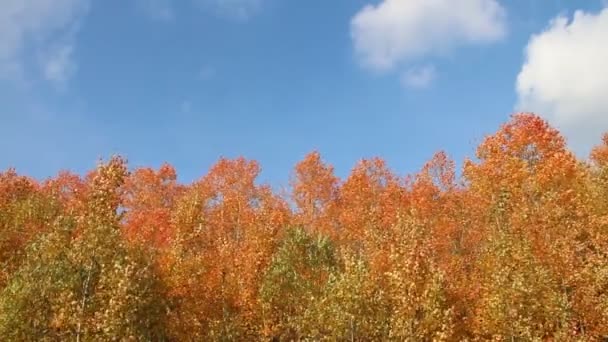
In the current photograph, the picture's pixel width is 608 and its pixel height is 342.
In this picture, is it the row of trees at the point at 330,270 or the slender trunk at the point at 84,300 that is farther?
the row of trees at the point at 330,270

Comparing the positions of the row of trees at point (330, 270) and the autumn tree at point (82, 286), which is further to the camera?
the row of trees at point (330, 270)

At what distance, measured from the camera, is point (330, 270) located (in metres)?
53.0

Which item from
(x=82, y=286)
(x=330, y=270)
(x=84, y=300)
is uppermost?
(x=330, y=270)

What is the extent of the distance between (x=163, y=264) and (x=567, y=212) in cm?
3954

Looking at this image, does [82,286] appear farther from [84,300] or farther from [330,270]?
[330,270]

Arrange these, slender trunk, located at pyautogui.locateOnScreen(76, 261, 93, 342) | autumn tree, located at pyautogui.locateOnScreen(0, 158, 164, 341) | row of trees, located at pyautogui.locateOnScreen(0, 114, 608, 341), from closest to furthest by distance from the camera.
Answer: slender trunk, located at pyautogui.locateOnScreen(76, 261, 93, 342) → autumn tree, located at pyautogui.locateOnScreen(0, 158, 164, 341) → row of trees, located at pyautogui.locateOnScreen(0, 114, 608, 341)

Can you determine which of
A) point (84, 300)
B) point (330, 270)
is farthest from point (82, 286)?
point (330, 270)

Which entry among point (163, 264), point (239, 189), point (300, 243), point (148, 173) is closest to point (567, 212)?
point (300, 243)

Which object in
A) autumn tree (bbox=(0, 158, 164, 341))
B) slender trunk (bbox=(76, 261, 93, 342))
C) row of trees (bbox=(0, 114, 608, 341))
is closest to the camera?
slender trunk (bbox=(76, 261, 93, 342))

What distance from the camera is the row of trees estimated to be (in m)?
40.1

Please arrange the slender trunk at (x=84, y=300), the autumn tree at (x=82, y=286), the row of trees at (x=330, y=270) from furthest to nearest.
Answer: the row of trees at (x=330, y=270)
the autumn tree at (x=82, y=286)
the slender trunk at (x=84, y=300)

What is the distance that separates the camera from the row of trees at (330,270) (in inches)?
1580

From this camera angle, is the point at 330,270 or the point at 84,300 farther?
the point at 330,270

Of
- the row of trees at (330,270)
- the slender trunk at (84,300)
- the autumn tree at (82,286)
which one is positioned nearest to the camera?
the slender trunk at (84,300)
